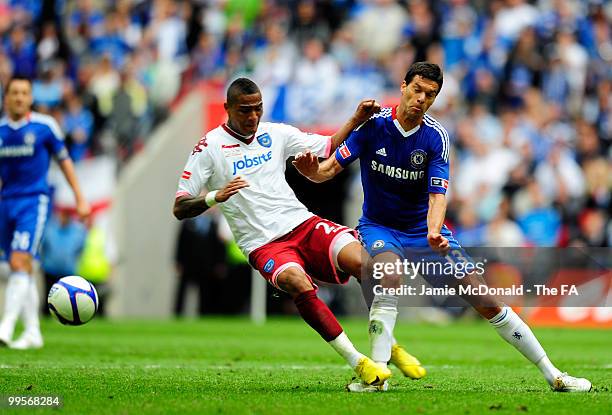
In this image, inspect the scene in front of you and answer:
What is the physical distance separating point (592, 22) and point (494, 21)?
2.02m

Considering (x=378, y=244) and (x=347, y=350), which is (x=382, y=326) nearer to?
(x=347, y=350)

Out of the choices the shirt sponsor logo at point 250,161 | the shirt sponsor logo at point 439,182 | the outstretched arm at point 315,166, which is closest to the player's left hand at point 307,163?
the outstretched arm at point 315,166

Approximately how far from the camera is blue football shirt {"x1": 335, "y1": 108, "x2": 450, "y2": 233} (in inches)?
386

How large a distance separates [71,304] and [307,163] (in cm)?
254

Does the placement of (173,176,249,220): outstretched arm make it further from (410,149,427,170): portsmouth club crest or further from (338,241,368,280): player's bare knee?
(410,149,427,170): portsmouth club crest

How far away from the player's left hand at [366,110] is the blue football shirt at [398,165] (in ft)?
0.29

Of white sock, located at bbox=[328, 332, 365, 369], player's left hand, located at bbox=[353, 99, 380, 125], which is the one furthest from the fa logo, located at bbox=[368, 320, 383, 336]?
player's left hand, located at bbox=[353, 99, 380, 125]

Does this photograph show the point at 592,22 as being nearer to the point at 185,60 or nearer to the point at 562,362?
the point at 185,60

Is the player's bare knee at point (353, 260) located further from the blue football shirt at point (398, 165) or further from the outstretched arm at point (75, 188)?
the outstretched arm at point (75, 188)

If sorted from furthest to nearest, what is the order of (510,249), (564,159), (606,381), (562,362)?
1. (564,159)
2. (510,249)
3. (562,362)
4. (606,381)

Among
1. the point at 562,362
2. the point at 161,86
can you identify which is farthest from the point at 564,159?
the point at 562,362

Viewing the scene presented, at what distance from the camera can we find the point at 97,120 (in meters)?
24.7

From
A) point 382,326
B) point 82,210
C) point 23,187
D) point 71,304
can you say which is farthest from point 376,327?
point 23,187

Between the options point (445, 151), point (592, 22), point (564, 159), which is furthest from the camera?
point (592, 22)
